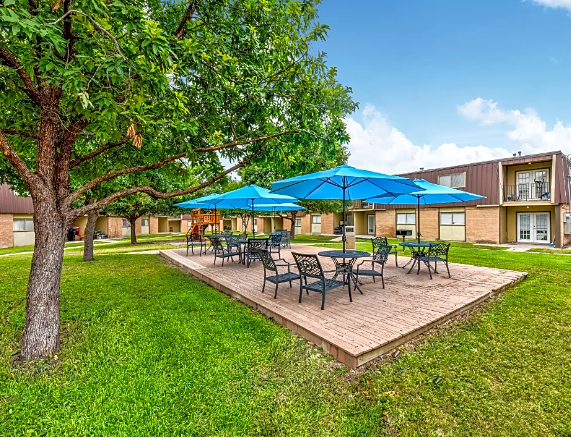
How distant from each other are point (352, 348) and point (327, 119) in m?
4.57

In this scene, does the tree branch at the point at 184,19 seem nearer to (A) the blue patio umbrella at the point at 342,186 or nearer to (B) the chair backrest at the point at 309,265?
(A) the blue patio umbrella at the point at 342,186

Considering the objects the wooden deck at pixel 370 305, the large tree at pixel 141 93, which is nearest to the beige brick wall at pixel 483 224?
the wooden deck at pixel 370 305

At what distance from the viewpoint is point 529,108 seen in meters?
21.9

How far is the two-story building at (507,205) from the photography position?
1791cm

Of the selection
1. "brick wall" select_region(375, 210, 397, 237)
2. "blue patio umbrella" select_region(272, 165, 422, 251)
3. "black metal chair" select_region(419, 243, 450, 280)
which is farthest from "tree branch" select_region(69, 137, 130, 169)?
"brick wall" select_region(375, 210, 397, 237)

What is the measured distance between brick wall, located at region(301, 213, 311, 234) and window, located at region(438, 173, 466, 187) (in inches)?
614

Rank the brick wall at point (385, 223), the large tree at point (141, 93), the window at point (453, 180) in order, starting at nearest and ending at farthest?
the large tree at point (141, 93), the window at point (453, 180), the brick wall at point (385, 223)

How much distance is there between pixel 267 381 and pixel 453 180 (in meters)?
24.8

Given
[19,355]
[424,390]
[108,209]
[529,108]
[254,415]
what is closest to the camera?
[254,415]

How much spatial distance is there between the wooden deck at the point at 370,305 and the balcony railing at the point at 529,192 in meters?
15.9

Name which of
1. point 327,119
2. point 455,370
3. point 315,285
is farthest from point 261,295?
point 327,119

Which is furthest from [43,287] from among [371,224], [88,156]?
[371,224]

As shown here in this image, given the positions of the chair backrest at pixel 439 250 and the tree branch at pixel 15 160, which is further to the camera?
the chair backrest at pixel 439 250

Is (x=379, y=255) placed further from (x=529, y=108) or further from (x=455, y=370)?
(x=529, y=108)
